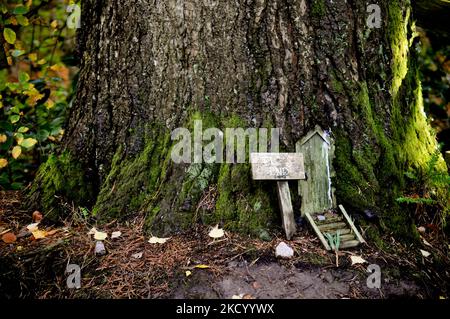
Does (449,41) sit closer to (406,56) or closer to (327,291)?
(406,56)

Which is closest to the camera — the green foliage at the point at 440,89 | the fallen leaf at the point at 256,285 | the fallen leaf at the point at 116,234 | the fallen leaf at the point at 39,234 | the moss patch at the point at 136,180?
the fallen leaf at the point at 256,285

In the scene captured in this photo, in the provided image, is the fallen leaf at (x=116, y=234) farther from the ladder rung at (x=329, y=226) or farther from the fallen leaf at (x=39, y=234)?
the ladder rung at (x=329, y=226)

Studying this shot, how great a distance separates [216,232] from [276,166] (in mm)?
665

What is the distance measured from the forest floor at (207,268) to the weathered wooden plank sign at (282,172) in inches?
6.4

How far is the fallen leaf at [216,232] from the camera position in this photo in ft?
8.82

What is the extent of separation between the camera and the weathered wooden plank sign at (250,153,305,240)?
2734mm

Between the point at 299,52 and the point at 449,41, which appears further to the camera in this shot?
the point at 449,41

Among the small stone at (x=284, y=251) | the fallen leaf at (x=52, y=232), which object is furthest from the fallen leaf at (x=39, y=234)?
the small stone at (x=284, y=251)

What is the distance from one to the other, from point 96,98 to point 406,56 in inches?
111

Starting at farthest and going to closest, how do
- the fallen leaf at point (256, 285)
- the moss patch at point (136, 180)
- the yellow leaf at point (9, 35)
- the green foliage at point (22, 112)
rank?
1. the green foliage at point (22, 112)
2. the yellow leaf at point (9, 35)
3. the moss patch at point (136, 180)
4. the fallen leaf at point (256, 285)

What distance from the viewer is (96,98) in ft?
10.5

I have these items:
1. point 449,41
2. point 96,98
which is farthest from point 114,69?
point 449,41

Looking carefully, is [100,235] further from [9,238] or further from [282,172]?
[282,172]

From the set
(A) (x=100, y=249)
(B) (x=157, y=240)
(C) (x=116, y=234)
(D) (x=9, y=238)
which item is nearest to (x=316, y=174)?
(B) (x=157, y=240)
